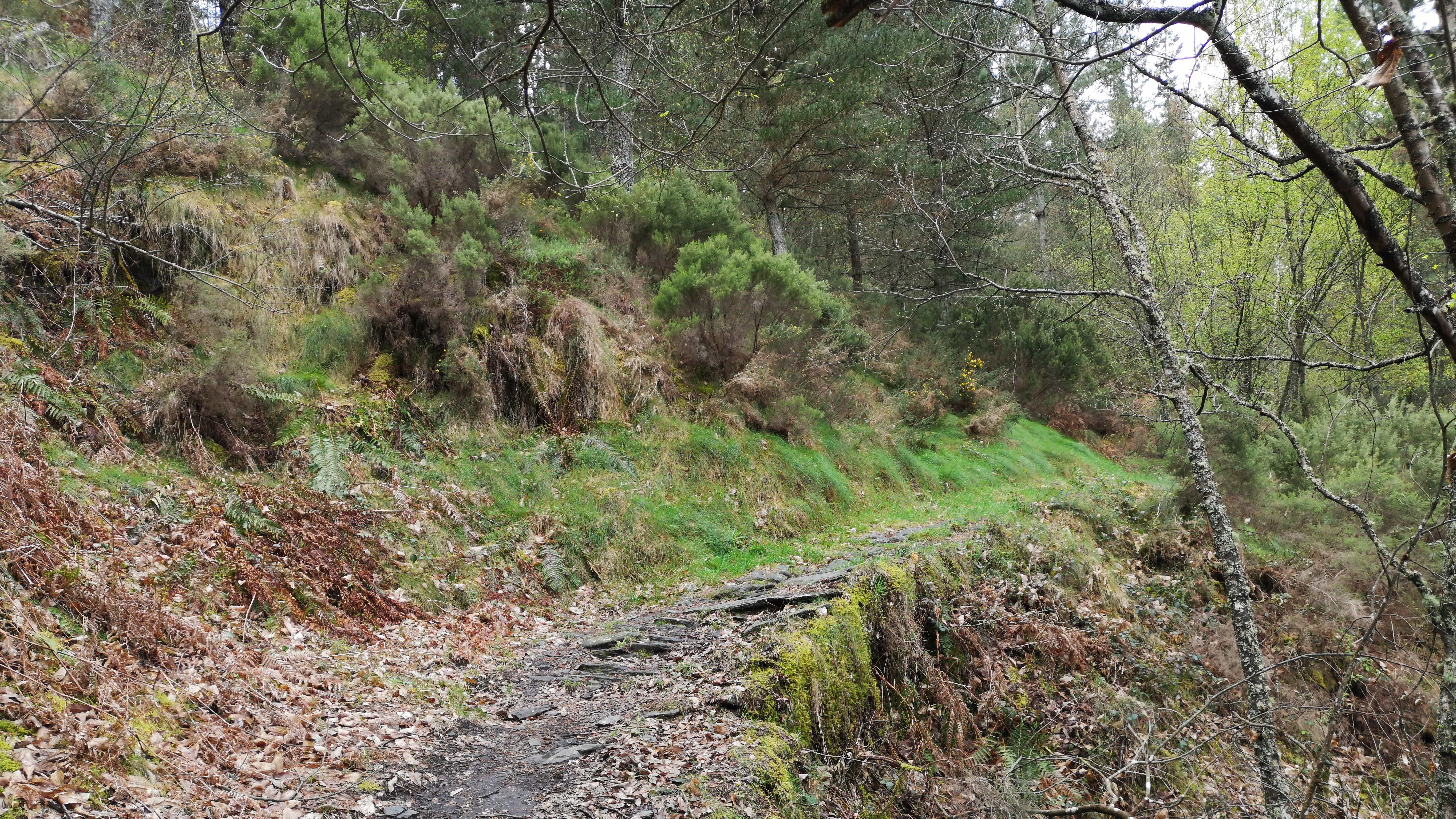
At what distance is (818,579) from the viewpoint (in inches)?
231

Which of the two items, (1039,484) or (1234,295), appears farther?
(1039,484)

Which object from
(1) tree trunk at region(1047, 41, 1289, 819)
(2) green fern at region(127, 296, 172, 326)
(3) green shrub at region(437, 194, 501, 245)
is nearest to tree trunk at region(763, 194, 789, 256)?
(3) green shrub at region(437, 194, 501, 245)

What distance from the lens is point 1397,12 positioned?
118 inches

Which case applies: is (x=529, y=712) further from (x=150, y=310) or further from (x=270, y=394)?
(x=150, y=310)

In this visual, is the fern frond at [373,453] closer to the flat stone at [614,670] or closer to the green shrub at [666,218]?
the flat stone at [614,670]

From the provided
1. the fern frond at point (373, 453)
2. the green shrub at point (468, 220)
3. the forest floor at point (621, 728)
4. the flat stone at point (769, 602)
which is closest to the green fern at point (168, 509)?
the fern frond at point (373, 453)

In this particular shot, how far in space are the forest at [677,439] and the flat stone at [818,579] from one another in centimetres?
21

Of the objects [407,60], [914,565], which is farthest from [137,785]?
[407,60]

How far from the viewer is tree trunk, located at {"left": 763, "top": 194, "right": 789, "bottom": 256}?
13.1 meters

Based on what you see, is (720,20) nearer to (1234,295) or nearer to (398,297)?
(398,297)

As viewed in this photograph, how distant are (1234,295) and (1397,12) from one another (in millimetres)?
10289

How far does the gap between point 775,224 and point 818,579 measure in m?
8.92

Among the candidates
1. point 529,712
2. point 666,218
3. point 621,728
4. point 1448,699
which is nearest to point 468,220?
point 666,218

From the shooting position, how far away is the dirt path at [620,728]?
10.5 ft
